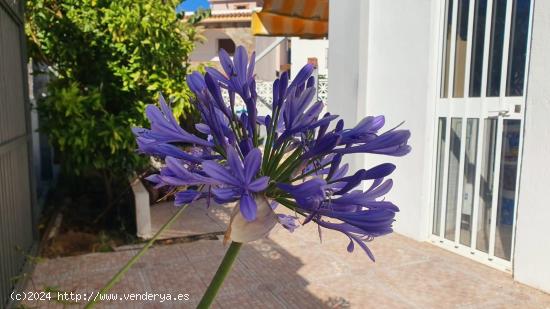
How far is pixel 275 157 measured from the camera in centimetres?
71

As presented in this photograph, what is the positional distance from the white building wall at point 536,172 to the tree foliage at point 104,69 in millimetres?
2907

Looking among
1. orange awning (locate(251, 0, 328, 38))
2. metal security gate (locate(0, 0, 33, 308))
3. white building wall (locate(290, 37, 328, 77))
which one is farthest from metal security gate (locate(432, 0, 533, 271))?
white building wall (locate(290, 37, 328, 77))

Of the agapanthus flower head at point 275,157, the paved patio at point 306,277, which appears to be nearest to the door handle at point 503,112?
the paved patio at point 306,277

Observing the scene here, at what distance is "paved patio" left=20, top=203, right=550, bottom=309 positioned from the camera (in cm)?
330

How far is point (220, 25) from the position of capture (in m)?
16.7

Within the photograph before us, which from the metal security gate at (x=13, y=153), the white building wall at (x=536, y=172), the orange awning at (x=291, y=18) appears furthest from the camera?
the orange awning at (x=291, y=18)

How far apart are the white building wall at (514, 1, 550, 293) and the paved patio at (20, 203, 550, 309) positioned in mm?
213

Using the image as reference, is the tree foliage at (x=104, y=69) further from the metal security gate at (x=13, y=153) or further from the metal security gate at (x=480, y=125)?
the metal security gate at (x=480, y=125)

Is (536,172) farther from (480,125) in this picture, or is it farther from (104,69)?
(104,69)

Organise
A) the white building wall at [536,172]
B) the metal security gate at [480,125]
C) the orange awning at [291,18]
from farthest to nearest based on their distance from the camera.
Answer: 1. the orange awning at [291,18]
2. the metal security gate at [480,125]
3. the white building wall at [536,172]

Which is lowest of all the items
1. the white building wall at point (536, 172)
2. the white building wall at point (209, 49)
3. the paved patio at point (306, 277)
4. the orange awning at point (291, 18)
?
the paved patio at point (306, 277)

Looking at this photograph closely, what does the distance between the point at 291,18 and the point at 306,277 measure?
4.35 m

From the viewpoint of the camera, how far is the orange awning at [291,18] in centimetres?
659

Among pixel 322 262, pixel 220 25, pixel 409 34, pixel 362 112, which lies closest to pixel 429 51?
pixel 409 34
